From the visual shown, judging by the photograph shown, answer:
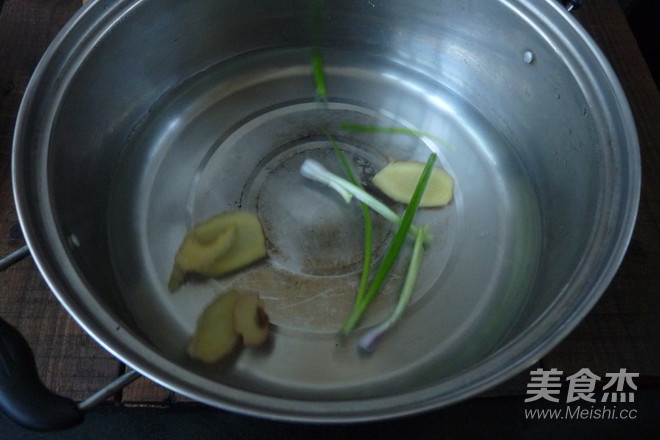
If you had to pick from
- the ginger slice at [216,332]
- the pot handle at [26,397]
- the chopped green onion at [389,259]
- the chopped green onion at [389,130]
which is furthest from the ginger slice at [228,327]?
the chopped green onion at [389,130]

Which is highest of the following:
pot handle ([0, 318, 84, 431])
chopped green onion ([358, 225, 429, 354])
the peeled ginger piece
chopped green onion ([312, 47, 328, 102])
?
chopped green onion ([312, 47, 328, 102])

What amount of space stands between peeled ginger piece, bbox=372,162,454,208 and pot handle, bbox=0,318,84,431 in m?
0.55

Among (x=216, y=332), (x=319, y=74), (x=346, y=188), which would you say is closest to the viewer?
(x=216, y=332)

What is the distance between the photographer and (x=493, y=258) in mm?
832

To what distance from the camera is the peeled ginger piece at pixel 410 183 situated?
2.85ft

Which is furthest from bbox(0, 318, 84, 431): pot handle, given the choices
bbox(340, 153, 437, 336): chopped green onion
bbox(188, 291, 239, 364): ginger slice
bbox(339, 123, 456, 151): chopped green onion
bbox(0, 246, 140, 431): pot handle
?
bbox(339, 123, 456, 151): chopped green onion

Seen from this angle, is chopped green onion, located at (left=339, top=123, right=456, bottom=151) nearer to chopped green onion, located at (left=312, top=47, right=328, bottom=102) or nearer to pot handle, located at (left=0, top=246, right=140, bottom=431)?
chopped green onion, located at (left=312, top=47, right=328, bottom=102)

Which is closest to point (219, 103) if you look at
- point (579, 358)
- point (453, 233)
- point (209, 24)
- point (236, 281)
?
point (209, 24)

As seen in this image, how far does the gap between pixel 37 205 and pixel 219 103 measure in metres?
0.44

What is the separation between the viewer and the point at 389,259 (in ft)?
2.57

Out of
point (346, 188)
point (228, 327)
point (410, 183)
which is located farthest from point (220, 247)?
A: point (410, 183)

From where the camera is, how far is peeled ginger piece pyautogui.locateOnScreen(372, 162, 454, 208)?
2.85 feet

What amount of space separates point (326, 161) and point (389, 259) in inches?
8.7

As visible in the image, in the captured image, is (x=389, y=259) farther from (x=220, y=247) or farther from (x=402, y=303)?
(x=220, y=247)
